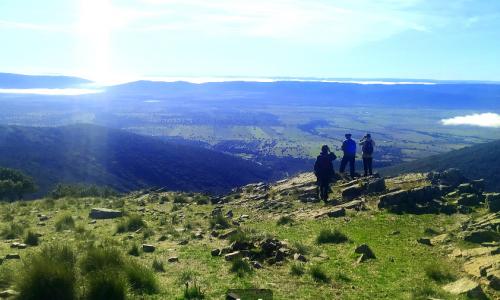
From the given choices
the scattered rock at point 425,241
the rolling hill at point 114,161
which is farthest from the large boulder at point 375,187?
the rolling hill at point 114,161

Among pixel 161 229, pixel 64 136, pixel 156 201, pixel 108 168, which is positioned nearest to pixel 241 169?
pixel 108 168

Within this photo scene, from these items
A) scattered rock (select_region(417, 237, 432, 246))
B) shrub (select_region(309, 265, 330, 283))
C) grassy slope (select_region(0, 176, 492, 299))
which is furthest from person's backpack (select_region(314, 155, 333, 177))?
shrub (select_region(309, 265, 330, 283))

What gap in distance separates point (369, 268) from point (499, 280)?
3071 mm

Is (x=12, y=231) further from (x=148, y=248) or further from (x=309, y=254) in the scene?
(x=309, y=254)

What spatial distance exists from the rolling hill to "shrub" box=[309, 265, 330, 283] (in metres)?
94.4

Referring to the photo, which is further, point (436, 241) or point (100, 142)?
point (100, 142)

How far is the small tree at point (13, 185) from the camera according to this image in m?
46.1

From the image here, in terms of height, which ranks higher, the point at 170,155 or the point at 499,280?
the point at 499,280

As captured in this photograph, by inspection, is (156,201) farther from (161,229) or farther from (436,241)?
(436,241)

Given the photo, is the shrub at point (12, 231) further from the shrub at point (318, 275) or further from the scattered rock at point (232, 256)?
the shrub at point (318, 275)

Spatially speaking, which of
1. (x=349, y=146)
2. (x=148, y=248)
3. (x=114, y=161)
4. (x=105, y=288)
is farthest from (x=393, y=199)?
(x=114, y=161)

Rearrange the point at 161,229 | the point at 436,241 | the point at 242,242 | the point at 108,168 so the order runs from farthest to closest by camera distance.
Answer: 1. the point at 108,168
2. the point at 161,229
3. the point at 436,241
4. the point at 242,242

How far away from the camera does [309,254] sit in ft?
43.4

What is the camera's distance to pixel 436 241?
14734mm
